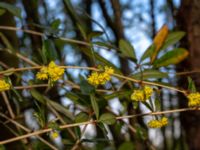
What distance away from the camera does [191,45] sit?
0.87m

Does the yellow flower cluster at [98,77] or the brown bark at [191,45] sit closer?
the yellow flower cluster at [98,77]

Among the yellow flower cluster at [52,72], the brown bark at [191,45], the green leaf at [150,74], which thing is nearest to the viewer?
the yellow flower cluster at [52,72]

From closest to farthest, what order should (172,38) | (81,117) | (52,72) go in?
1. (52,72)
2. (81,117)
3. (172,38)

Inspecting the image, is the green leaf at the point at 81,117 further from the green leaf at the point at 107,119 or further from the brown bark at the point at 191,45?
the brown bark at the point at 191,45

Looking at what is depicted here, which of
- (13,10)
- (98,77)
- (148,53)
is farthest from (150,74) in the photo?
(13,10)

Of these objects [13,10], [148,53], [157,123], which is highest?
[13,10]

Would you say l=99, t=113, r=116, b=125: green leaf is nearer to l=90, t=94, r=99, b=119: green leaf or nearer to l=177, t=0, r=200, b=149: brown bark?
l=90, t=94, r=99, b=119: green leaf

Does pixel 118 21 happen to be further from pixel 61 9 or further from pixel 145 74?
pixel 61 9

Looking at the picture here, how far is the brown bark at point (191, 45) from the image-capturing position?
853mm

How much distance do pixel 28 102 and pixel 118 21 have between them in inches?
12.1

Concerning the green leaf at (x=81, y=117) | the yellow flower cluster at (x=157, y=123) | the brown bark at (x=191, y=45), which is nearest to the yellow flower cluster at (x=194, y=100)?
the yellow flower cluster at (x=157, y=123)

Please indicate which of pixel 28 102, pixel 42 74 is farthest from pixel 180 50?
pixel 28 102

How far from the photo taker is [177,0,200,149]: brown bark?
0.85 m

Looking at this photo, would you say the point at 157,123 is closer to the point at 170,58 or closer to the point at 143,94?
the point at 143,94
